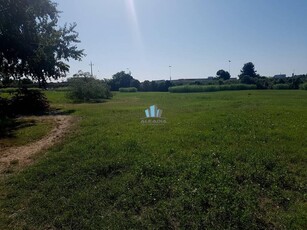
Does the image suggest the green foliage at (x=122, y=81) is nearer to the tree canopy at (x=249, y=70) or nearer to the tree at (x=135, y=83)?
the tree at (x=135, y=83)

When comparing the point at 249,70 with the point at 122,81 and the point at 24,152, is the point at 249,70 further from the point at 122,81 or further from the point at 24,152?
the point at 24,152

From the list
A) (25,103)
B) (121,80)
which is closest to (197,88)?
(121,80)

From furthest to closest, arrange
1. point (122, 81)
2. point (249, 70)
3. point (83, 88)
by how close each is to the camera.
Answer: point (249, 70), point (122, 81), point (83, 88)

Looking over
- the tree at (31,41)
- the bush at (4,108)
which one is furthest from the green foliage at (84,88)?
the bush at (4,108)

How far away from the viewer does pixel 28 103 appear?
20.0 metres

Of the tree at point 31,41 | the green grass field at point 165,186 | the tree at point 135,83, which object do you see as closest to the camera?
the green grass field at point 165,186

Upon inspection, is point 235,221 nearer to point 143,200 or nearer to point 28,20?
point 143,200

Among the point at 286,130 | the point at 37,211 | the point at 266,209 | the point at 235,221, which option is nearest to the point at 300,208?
the point at 266,209

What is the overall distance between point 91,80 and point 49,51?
14.0 metres

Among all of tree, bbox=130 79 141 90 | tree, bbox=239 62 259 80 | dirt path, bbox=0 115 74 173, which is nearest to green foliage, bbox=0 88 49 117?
dirt path, bbox=0 115 74 173

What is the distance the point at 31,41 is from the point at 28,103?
4.82 meters

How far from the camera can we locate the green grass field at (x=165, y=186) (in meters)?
3.96

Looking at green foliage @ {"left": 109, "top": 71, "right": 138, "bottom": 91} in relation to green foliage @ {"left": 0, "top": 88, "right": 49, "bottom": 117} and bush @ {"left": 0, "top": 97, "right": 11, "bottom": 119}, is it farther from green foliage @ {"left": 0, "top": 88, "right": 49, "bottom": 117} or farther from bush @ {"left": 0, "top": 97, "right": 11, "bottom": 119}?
bush @ {"left": 0, "top": 97, "right": 11, "bottom": 119}

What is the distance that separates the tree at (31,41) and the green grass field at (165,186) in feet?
43.9
